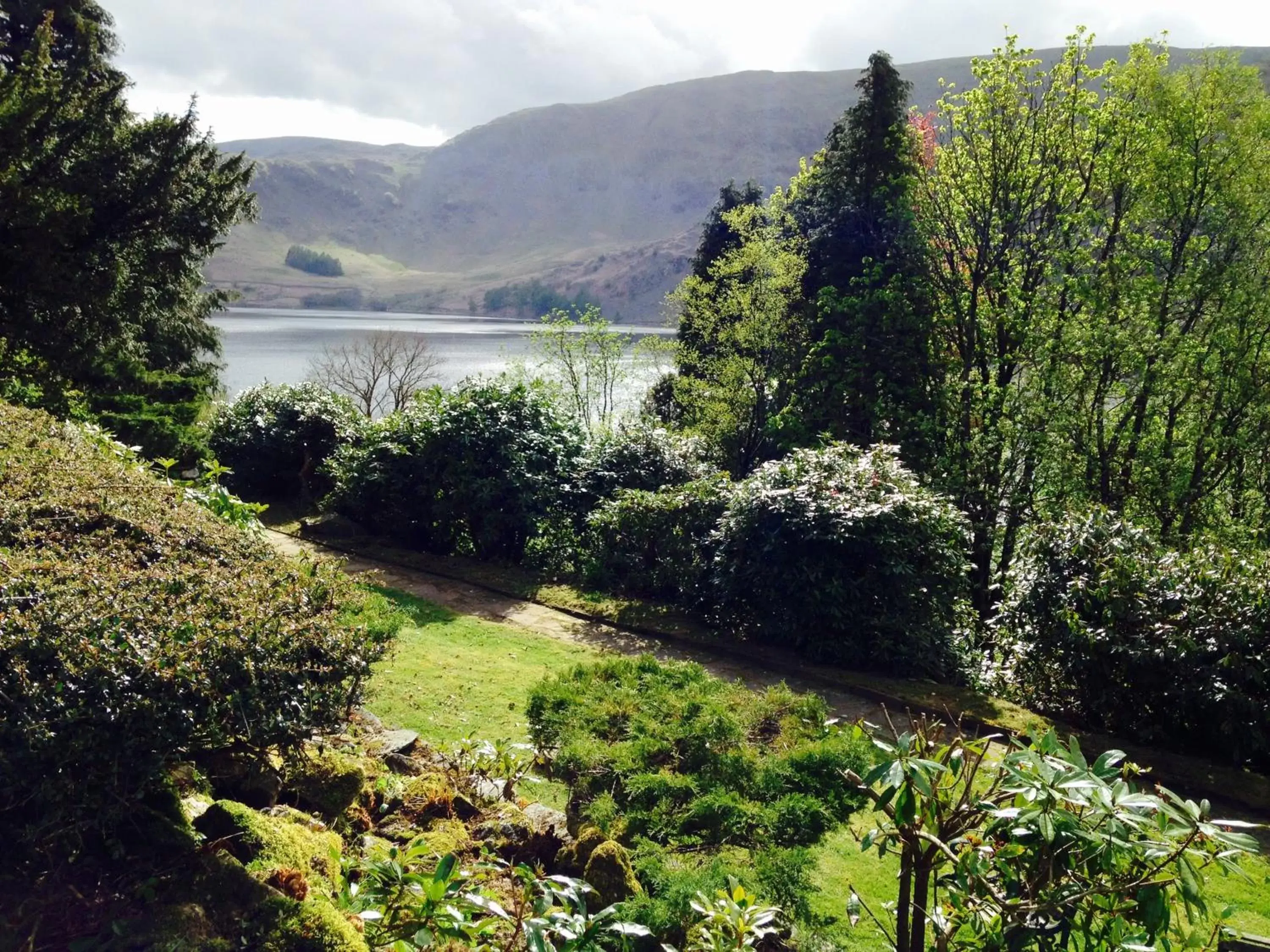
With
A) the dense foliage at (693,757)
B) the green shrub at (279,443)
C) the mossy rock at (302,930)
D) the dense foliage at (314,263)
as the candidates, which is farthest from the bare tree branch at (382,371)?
the dense foliage at (314,263)

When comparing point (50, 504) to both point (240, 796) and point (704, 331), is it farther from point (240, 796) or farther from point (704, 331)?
point (704, 331)

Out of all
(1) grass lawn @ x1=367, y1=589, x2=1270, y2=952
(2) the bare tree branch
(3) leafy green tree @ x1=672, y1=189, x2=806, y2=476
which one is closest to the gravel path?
(1) grass lawn @ x1=367, y1=589, x2=1270, y2=952

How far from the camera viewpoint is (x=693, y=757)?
16.8 ft

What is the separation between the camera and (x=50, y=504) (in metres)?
4.34

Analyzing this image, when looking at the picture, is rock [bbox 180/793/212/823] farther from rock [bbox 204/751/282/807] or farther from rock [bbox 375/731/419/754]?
rock [bbox 375/731/419/754]

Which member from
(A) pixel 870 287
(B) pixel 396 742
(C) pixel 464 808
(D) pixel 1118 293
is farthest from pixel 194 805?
(A) pixel 870 287

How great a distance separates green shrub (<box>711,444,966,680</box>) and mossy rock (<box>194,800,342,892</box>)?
5.88 metres

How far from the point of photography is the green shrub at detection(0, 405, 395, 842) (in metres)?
2.80

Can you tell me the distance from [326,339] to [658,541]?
68558 mm

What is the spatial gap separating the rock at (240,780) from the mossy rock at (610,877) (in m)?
1.50

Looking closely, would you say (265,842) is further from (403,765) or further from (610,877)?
(403,765)

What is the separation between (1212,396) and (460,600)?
12.8 m

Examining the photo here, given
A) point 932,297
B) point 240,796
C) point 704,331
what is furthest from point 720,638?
point 704,331

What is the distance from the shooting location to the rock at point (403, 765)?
498 centimetres
